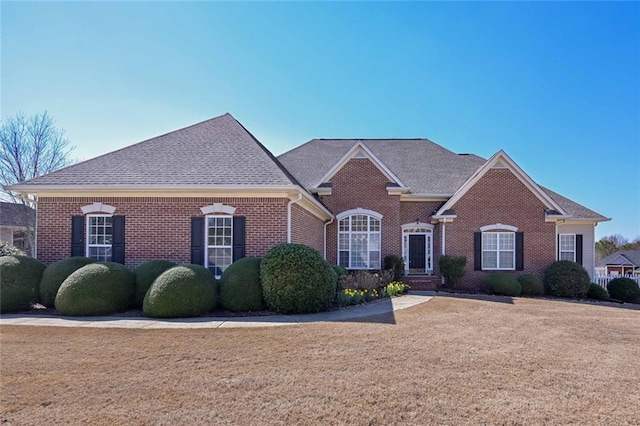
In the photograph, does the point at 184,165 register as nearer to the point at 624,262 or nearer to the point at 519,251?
the point at 519,251

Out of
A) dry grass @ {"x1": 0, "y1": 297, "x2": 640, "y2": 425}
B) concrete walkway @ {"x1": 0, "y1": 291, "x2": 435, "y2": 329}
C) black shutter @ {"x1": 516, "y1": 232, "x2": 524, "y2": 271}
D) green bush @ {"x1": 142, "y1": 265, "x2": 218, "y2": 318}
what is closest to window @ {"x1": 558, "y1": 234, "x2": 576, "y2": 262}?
black shutter @ {"x1": 516, "y1": 232, "x2": 524, "y2": 271}

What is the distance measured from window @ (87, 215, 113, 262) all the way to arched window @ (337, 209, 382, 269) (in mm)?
9676

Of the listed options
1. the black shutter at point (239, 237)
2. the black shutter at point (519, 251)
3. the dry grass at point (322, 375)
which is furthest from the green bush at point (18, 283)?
the black shutter at point (519, 251)

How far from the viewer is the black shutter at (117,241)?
14031 mm

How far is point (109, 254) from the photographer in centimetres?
1411

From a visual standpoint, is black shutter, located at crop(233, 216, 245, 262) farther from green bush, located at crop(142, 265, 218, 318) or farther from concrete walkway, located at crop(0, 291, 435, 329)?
concrete walkway, located at crop(0, 291, 435, 329)

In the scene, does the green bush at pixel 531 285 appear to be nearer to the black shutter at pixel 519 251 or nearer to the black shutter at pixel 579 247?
the black shutter at pixel 519 251

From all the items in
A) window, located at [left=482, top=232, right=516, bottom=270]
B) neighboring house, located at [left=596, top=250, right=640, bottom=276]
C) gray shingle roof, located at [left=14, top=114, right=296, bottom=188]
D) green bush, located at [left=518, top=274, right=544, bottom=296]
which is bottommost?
neighboring house, located at [left=596, top=250, right=640, bottom=276]

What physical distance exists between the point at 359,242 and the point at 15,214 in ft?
89.4

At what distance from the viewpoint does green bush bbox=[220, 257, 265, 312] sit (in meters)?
11.3

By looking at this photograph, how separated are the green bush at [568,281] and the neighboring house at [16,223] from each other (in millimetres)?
32525

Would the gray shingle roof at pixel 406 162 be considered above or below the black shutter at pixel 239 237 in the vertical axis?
above

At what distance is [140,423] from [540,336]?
7905 millimetres

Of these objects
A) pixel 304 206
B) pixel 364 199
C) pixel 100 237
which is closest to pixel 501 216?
pixel 364 199
